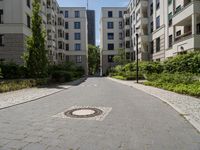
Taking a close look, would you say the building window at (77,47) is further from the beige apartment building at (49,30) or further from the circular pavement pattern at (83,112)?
the circular pavement pattern at (83,112)

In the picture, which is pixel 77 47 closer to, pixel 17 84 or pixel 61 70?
pixel 61 70

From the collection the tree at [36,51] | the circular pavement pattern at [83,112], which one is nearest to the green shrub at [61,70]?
the tree at [36,51]

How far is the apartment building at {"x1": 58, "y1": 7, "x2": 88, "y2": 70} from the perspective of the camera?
77.7 m

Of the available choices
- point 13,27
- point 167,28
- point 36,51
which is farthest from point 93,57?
point 36,51

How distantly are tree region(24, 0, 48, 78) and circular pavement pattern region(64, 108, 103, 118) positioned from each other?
52.9ft

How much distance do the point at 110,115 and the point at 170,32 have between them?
98.5 feet

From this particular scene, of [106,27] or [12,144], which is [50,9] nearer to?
[106,27]

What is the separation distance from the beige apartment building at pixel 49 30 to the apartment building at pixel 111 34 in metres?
5.83

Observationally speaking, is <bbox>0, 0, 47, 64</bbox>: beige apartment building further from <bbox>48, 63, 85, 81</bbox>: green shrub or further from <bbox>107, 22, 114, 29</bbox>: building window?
<bbox>107, 22, 114, 29</bbox>: building window

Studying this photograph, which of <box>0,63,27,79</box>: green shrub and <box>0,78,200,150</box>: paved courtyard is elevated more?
<box>0,63,27,79</box>: green shrub

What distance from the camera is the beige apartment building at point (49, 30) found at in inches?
1328

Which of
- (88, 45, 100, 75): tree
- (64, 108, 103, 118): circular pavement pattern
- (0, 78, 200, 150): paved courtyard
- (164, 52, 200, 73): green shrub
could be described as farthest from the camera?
(88, 45, 100, 75): tree

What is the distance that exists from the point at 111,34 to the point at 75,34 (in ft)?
34.3

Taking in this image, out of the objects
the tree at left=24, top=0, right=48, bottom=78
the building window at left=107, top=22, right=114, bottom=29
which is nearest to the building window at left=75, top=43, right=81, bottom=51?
the building window at left=107, top=22, right=114, bottom=29
